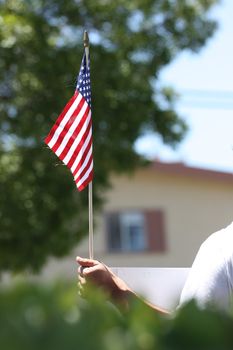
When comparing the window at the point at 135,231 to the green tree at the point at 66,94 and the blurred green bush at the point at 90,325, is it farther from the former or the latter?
the blurred green bush at the point at 90,325

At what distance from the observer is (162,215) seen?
1186 inches

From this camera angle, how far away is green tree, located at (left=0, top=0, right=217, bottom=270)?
1516 centimetres

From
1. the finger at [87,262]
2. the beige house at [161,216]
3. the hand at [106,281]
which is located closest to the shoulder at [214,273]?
the hand at [106,281]

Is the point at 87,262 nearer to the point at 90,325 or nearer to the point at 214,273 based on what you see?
the point at 214,273

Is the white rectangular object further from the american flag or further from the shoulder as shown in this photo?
the shoulder

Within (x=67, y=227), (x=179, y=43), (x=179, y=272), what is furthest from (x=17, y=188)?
(x=179, y=272)

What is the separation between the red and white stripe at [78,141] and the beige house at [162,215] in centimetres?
2438

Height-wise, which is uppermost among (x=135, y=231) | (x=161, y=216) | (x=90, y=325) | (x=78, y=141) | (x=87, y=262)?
(x=161, y=216)

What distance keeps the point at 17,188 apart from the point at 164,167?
45.9 ft

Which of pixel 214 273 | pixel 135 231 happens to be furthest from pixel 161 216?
pixel 214 273

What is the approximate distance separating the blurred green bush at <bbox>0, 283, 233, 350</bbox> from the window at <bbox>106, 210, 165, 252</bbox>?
2806 centimetres

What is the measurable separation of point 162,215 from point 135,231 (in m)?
1.01

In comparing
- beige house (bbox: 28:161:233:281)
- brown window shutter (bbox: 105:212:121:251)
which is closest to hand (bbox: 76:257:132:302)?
beige house (bbox: 28:161:233:281)

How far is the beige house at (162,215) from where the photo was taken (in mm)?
29609
